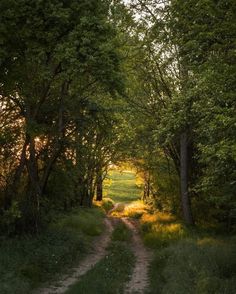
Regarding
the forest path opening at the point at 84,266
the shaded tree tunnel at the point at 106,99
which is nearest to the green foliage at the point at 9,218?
the shaded tree tunnel at the point at 106,99

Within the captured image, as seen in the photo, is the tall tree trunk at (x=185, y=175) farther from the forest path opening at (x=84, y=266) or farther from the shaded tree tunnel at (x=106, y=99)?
the forest path opening at (x=84, y=266)

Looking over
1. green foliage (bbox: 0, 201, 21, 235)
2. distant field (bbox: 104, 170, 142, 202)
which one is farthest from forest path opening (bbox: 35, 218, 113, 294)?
distant field (bbox: 104, 170, 142, 202)

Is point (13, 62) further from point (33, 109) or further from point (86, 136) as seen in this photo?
point (86, 136)

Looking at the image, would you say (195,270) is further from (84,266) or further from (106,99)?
(106,99)

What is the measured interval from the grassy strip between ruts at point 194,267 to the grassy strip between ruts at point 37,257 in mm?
4186

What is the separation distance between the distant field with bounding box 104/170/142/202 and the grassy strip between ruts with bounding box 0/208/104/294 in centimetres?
4080

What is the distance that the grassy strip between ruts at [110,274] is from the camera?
1555 cm

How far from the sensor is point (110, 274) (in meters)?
18.2

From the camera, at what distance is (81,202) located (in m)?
45.2

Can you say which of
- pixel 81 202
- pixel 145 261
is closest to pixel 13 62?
pixel 145 261

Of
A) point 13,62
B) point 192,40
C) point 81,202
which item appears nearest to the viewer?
point 192,40

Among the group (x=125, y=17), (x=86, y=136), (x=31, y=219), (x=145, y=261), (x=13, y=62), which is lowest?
(x=145, y=261)

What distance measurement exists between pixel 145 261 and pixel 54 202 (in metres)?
8.00

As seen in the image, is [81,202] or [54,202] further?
[81,202]
